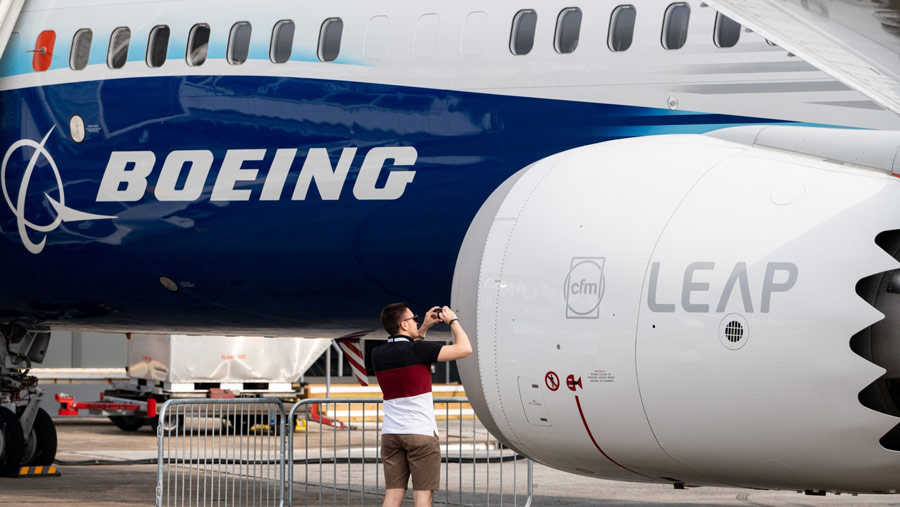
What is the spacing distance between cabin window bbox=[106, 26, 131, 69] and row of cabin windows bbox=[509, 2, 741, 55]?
3496 mm

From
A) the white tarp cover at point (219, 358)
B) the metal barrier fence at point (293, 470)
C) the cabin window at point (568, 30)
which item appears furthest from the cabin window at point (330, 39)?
the white tarp cover at point (219, 358)

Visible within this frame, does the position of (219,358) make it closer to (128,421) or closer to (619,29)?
(128,421)

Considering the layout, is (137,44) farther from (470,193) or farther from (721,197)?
(721,197)

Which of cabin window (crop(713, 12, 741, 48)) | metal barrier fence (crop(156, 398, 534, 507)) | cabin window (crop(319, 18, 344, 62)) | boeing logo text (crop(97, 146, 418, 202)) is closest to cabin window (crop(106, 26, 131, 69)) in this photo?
boeing logo text (crop(97, 146, 418, 202))

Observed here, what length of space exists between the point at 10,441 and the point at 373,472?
15.6 ft

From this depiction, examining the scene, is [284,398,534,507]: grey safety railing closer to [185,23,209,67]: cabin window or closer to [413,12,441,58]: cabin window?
[413,12,441,58]: cabin window

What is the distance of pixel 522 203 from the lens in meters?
7.14

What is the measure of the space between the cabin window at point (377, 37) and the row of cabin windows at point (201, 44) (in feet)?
0.82

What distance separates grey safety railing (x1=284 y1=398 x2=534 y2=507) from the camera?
39.4 feet

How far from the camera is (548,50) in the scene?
9.77 meters

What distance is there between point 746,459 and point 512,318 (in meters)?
1.37

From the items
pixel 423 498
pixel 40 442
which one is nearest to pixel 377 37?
pixel 423 498

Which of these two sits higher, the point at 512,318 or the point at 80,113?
the point at 80,113

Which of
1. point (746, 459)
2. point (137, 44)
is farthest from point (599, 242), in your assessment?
point (137, 44)
